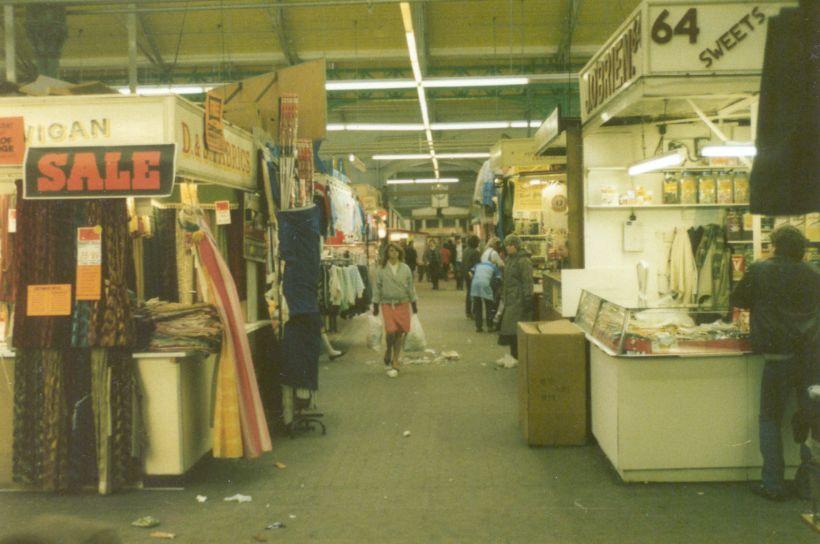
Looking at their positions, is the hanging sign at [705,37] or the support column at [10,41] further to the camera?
the support column at [10,41]

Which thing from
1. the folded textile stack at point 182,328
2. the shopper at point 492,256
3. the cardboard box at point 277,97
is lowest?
the folded textile stack at point 182,328

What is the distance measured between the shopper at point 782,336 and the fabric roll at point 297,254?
11.5 ft

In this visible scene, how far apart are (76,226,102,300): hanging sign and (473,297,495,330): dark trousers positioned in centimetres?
940

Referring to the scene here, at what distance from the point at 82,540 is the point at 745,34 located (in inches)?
222

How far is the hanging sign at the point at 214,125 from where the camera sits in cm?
558

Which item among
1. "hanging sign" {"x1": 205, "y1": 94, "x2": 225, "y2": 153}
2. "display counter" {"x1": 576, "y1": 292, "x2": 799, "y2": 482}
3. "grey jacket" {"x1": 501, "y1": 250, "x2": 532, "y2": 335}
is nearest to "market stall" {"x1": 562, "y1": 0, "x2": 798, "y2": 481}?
"display counter" {"x1": 576, "y1": 292, "x2": 799, "y2": 482}

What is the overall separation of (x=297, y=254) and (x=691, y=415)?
132 inches

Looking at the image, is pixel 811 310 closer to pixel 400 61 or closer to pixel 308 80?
pixel 308 80

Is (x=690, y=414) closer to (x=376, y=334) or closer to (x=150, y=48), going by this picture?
(x=376, y=334)

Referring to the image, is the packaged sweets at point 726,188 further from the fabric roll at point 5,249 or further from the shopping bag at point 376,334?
the fabric roll at point 5,249

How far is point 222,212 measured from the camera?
6152 millimetres

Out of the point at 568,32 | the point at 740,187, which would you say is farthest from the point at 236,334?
the point at 568,32

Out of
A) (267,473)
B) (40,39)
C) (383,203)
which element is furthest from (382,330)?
(383,203)

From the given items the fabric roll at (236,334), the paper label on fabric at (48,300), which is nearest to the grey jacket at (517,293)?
the fabric roll at (236,334)
